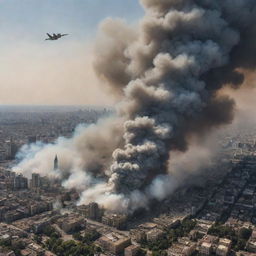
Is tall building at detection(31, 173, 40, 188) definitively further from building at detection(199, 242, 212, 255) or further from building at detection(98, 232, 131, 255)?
building at detection(199, 242, 212, 255)

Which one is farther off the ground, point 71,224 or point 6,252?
point 71,224

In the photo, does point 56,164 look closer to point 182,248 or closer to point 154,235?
point 154,235

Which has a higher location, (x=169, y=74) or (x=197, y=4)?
(x=197, y=4)

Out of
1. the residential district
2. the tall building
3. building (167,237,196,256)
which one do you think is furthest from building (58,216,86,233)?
the tall building

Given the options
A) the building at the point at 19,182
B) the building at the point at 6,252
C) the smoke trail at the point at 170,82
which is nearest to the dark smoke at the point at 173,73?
the smoke trail at the point at 170,82

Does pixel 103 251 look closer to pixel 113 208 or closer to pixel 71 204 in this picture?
pixel 113 208

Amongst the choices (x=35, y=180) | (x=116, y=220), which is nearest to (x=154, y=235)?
(x=116, y=220)

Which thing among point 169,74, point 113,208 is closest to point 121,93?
point 169,74

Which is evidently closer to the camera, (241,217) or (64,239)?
(64,239)
